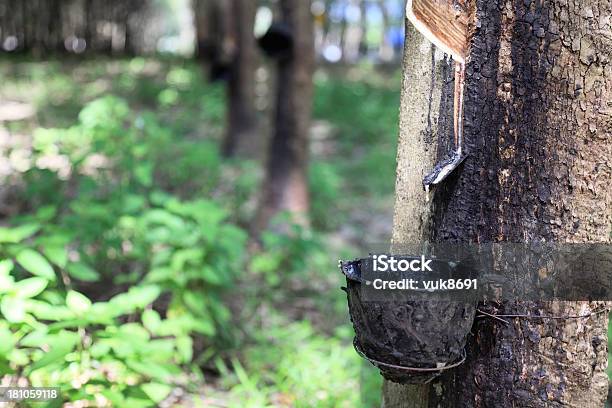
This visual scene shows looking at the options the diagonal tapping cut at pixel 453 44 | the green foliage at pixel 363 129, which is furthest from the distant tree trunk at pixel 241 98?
the diagonal tapping cut at pixel 453 44

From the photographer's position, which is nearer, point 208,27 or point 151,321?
point 151,321

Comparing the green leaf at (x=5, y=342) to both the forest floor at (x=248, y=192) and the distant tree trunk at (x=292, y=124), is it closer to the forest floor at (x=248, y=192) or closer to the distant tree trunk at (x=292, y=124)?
the forest floor at (x=248, y=192)

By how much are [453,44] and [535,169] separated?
0.33 meters

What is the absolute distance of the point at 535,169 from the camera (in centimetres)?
141

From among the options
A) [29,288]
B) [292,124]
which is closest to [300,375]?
[29,288]

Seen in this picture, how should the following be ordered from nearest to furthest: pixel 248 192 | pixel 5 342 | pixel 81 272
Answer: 1. pixel 5 342
2. pixel 81 272
3. pixel 248 192

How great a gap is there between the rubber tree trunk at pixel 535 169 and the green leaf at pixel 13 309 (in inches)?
50.4

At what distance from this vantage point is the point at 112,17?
1428 centimetres

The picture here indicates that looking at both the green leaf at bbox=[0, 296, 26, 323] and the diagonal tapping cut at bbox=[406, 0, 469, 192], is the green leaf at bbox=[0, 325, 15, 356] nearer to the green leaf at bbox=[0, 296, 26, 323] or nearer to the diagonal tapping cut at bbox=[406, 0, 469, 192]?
the green leaf at bbox=[0, 296, 26, 323]

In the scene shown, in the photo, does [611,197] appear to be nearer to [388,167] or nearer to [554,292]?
[554,292]

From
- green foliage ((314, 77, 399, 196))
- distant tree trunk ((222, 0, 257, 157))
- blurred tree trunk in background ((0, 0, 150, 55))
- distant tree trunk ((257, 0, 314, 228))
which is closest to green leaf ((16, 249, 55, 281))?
distant tree trunk ((257, 0, 314, 228))

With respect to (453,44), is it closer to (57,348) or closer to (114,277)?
(57,348)

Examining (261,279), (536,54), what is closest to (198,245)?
(261,279)

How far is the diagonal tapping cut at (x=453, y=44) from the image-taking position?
4.76ft
